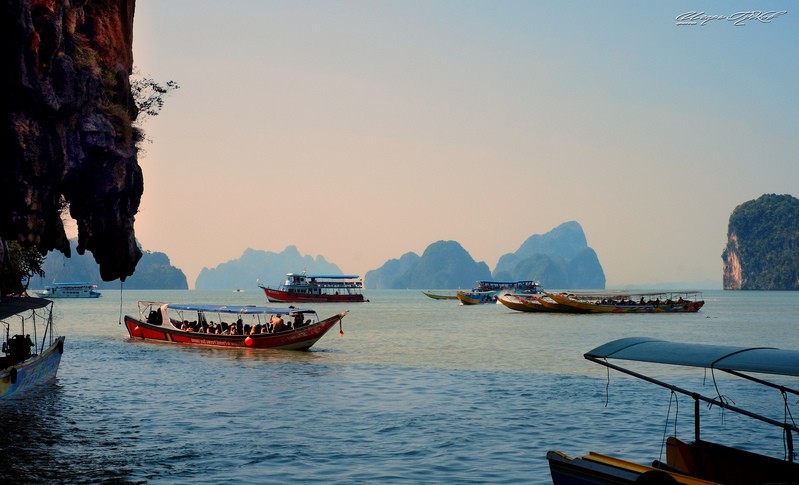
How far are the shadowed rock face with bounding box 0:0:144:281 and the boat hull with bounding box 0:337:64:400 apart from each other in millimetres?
3872

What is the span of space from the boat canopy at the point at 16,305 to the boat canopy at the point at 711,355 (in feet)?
55.3

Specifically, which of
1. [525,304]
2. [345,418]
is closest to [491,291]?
[525,304]

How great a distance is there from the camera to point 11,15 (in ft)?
61.1

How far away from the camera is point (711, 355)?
12547 millimetres

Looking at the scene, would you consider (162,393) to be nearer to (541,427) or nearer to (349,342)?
(541,427)

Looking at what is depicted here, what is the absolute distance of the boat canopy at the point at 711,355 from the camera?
11.6 m

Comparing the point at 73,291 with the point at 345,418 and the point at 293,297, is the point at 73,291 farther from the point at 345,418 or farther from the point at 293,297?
the point at 345,418

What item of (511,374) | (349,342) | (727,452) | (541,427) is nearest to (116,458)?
(541,427)

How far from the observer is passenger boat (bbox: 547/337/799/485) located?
10875 mm

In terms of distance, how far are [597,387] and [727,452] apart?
16.4 meters

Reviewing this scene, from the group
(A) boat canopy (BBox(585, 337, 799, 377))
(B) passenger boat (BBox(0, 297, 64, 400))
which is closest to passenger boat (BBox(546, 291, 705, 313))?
(B) passenger boat (BBox(0, 297, 64, 400))

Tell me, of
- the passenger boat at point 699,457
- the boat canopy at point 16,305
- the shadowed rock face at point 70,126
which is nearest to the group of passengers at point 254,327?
the shadowed rock face at point 70,126

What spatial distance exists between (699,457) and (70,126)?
19.3 m

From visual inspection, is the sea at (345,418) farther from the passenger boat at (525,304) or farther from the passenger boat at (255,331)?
the passenger boat at (525,304)
